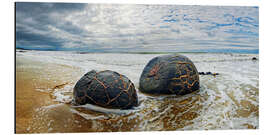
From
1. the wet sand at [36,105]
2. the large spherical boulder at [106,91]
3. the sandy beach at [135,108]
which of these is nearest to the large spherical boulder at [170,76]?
the sandy beach at [135,108]

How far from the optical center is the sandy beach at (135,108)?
2465mm

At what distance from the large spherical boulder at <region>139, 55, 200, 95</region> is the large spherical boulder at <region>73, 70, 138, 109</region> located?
74 centimetres

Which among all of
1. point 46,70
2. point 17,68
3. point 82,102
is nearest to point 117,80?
point 82,102

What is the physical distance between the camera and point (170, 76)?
10.7 feet

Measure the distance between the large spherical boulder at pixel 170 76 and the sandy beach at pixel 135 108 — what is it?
0.16 meters

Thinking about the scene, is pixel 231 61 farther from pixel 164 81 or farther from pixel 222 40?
pixel 164 81

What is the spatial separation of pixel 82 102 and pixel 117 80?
66cm

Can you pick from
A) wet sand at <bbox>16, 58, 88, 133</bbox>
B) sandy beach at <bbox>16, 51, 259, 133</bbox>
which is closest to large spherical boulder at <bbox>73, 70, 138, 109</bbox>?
sandy beach at <bbox>16, 51, 259, 133</bbox>

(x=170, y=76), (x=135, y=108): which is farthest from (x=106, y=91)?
(x=170, y=76)

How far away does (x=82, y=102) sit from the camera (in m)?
2.66

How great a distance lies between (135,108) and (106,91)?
1.93ft

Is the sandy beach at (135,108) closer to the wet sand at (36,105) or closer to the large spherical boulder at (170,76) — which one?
the wet sand at (36,105)

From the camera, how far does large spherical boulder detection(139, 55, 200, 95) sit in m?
3.25

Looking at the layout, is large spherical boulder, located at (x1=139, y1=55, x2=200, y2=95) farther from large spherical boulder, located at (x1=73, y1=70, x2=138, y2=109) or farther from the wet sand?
the wet sand
